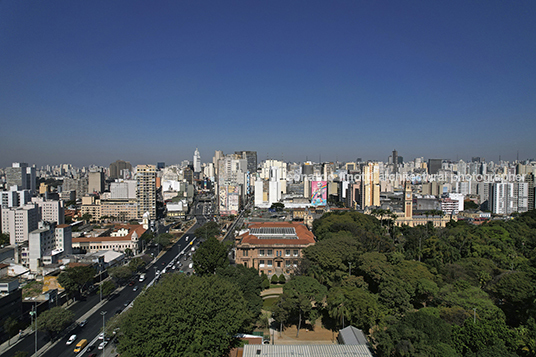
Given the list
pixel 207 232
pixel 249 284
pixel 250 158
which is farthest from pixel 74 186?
pixel 249 284

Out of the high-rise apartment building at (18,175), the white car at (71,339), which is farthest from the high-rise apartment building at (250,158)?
the white car at (71,339)

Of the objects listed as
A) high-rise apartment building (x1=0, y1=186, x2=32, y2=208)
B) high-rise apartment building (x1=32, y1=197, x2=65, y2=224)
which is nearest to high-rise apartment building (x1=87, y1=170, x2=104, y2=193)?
high-rise apartment building (x1=0, y1=186, x2=32, y2=208)

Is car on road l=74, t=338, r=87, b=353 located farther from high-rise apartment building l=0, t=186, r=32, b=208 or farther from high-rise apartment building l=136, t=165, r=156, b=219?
high-rise apartment building l=0, t=186, r=32, b=208

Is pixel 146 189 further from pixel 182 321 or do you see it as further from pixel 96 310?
pixel 182 321

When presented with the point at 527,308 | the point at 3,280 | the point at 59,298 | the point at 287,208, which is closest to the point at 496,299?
the point at 527,308

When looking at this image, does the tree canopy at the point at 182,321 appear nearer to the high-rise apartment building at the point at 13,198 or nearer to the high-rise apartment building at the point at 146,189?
the high-rise apartment building at the point at 146,189
